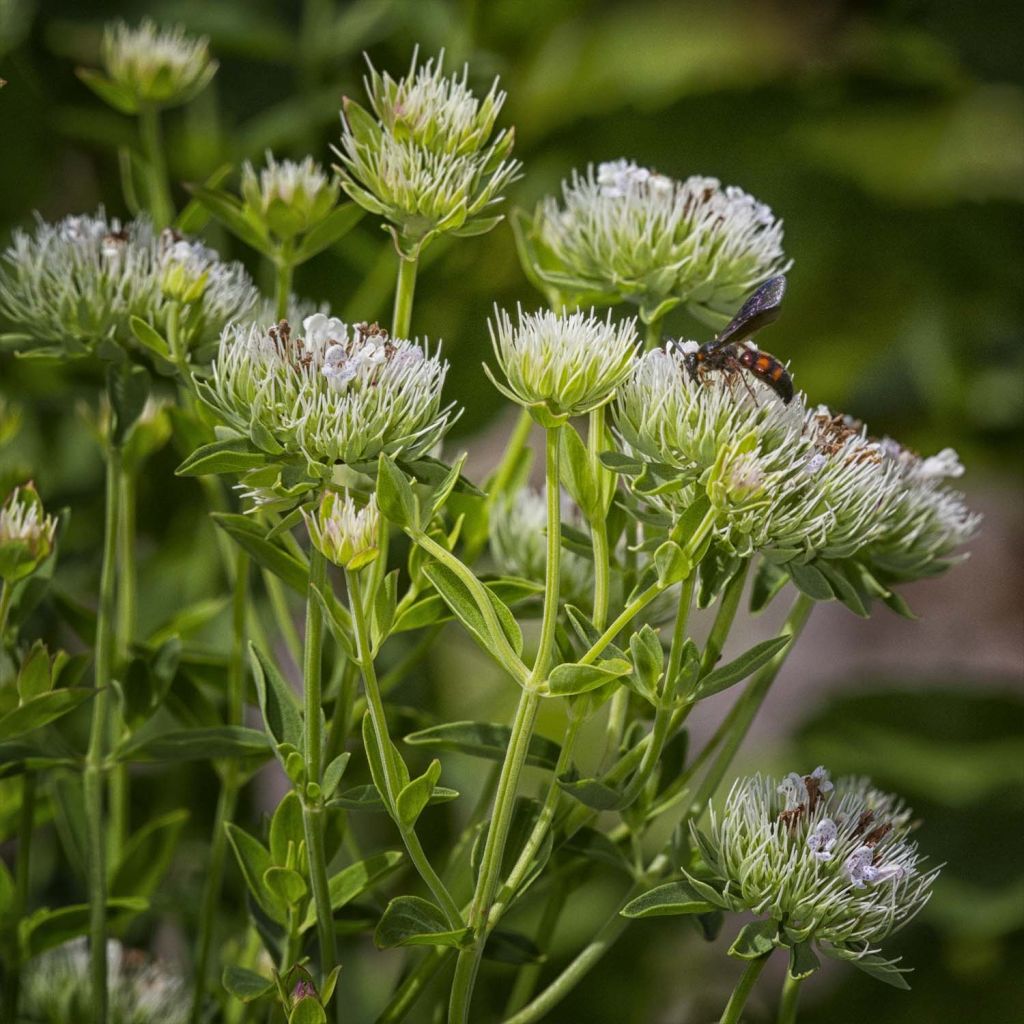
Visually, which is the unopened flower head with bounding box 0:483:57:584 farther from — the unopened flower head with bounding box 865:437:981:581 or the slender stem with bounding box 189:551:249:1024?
the unopened flower head with bounding box 865:437:981:581

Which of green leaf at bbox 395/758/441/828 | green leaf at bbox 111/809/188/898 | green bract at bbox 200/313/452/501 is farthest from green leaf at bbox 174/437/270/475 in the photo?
green leaf at bbox 111/809/188/898

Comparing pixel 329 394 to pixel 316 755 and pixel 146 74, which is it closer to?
pixel 316 755

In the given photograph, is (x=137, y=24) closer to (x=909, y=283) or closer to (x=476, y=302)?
(x=476, y=302)

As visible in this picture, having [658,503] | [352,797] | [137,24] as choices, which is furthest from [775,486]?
[137,24]

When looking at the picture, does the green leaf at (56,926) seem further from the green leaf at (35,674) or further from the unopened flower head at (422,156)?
the unopened flower head at (422,156)

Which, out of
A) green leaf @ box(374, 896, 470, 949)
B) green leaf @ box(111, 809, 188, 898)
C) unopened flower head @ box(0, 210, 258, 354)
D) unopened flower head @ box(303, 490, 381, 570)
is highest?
unopened flower head @ box(0, 210, 258, 354)

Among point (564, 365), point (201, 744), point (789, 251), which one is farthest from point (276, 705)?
point (789, 251)
